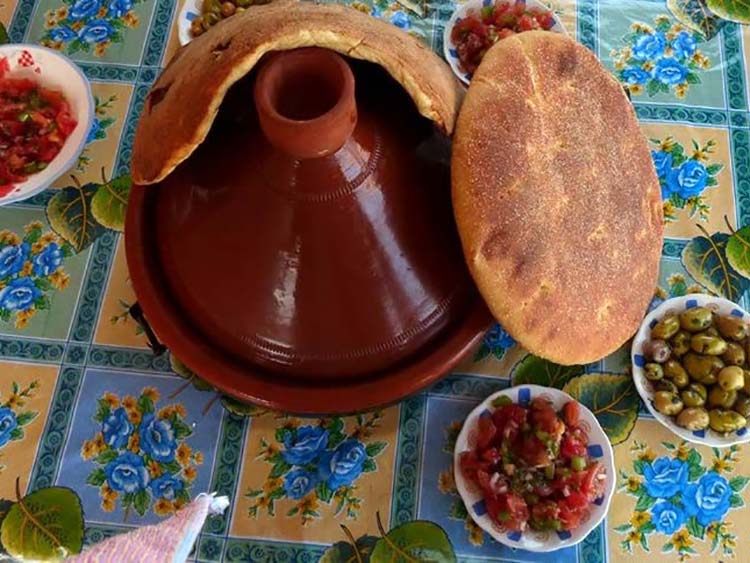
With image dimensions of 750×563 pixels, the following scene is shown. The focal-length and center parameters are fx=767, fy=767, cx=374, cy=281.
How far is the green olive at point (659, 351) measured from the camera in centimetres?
92

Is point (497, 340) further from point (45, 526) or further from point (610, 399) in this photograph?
point (45, 526)

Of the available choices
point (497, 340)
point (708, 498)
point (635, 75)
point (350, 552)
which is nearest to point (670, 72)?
point (635, 75)

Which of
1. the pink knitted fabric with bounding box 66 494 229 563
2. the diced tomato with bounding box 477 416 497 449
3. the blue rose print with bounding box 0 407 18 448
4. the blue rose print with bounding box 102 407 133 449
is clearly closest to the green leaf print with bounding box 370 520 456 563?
the diced tomato with bounding box 477 416 497 449

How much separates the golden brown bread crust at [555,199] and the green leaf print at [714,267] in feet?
0.89

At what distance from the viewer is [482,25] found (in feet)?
3.67

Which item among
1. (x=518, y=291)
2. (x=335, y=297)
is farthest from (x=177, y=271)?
(x=518, y=291)

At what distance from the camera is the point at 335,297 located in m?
0.67

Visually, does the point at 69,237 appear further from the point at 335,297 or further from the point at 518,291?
the point at 518,291

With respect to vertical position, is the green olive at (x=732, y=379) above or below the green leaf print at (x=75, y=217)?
below

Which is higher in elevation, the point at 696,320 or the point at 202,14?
the point at 202,14

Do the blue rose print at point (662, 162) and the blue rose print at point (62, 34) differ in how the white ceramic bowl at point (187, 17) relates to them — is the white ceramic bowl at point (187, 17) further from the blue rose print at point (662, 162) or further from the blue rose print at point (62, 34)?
the blue rose print at point (662, 162)

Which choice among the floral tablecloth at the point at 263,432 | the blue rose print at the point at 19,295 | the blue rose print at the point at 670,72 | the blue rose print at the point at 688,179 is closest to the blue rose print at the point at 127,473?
the floral tablecloth at the point at 263,432

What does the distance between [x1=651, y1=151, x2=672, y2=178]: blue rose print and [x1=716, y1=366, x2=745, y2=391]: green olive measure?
0.32m

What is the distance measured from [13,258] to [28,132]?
0.17m
